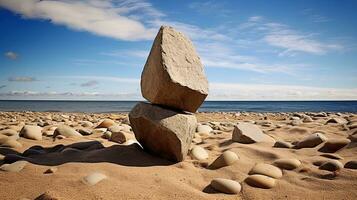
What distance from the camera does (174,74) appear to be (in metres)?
3.75

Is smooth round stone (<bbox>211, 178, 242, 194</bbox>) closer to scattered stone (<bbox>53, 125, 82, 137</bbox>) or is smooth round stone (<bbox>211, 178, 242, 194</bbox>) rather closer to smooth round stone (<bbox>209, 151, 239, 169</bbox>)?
smooth round stone (<bbox>209, 151, 239, 169</bbox>)

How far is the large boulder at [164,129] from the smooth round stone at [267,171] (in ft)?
3.18

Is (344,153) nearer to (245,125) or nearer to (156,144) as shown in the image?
(245,125)

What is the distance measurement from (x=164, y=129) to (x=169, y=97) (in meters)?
0.44

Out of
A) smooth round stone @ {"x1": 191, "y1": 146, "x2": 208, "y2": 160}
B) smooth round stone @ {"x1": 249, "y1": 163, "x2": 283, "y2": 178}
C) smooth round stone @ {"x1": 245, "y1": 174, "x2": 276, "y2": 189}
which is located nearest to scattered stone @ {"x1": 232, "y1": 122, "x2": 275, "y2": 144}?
smooth round stone @ {"x1": 191, "y1": 146, "x2": 208, "y2": 160}

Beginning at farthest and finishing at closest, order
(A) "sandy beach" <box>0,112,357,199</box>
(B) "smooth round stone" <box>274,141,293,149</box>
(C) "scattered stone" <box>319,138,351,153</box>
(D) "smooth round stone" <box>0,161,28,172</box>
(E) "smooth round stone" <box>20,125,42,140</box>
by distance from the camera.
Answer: (E) "smooth round stone" <box>20,125,42,140</box>
(B) "smooth round stone" <box>274,141,293,149</box>
(C) "scattered stone" <box>319,138,351,153</box>
(D) "smooth round stone" <box>0,161,28,172</box>
(A) "sandy beach" <box>0,112,357,199</box>

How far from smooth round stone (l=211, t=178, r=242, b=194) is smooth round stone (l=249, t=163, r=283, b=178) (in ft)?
1.49

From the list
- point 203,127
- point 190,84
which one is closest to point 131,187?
point 190,84

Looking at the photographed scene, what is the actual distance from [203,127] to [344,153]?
395cm

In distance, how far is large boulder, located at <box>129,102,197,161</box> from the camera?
377cm

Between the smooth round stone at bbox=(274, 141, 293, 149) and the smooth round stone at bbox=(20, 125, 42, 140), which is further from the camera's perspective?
the smooth round stone at bbox=(20, 125, 42, 140)

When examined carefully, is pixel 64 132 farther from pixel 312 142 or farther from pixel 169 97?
pixel 312 142

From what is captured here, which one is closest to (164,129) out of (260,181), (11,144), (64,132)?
(260,181)

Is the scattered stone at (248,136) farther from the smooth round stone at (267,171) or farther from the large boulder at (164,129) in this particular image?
the smooth round stone at (267,171)
